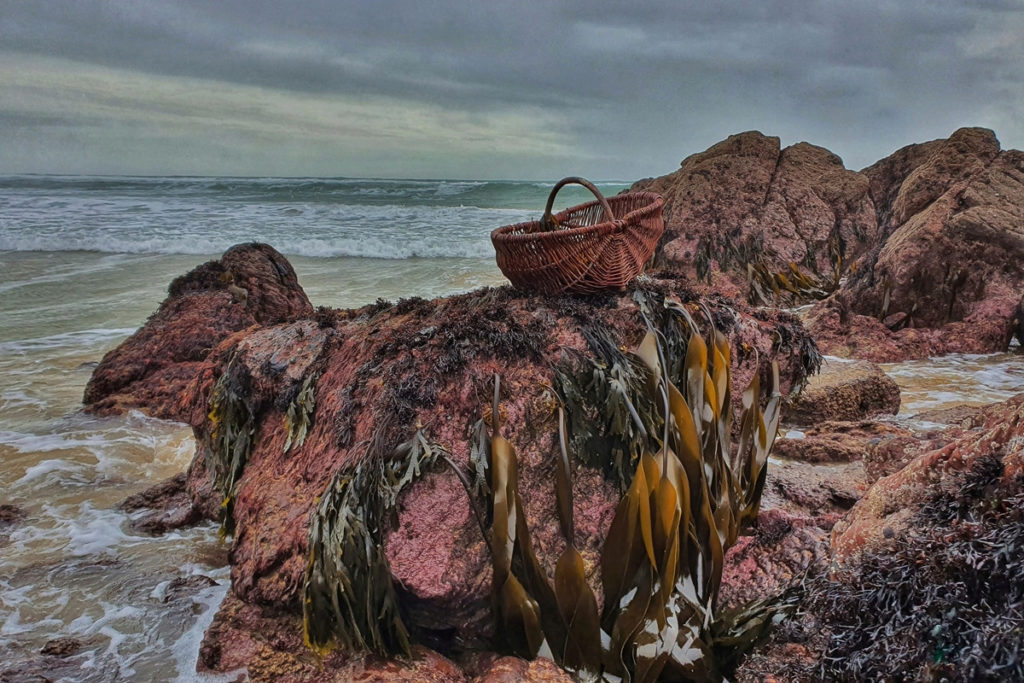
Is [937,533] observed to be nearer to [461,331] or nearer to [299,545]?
[461,331]

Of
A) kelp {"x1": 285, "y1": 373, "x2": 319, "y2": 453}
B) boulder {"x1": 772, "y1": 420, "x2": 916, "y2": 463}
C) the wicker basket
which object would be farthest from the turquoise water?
boulder {"x1": 772, "y1": 420, "x2": 916, "y2": 463}

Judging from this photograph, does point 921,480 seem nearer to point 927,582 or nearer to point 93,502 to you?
point 927,582

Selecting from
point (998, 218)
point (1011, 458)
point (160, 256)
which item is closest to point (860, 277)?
point (998, 218)

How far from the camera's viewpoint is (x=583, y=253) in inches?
102

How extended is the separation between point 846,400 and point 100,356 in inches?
270

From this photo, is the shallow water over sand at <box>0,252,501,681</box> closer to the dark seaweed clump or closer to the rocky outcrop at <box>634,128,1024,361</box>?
the dark seaweed clump

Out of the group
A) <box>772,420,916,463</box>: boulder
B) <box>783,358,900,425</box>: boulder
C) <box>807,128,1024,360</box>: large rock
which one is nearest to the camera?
<box>772,420,916,463</box>: boulder

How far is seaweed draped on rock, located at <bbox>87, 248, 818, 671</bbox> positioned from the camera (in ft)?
6.78

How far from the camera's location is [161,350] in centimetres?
534

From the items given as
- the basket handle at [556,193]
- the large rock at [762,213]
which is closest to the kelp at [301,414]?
the basket handle at [556,193]

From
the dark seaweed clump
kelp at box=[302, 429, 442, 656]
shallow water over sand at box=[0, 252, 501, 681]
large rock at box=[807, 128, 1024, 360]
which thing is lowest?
shallow water over sand at box=[0, 252, 501, 681]

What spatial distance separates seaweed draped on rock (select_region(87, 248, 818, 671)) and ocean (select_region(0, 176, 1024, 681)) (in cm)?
37

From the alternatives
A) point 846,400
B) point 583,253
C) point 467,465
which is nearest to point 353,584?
point 467,465

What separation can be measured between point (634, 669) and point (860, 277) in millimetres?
6239
